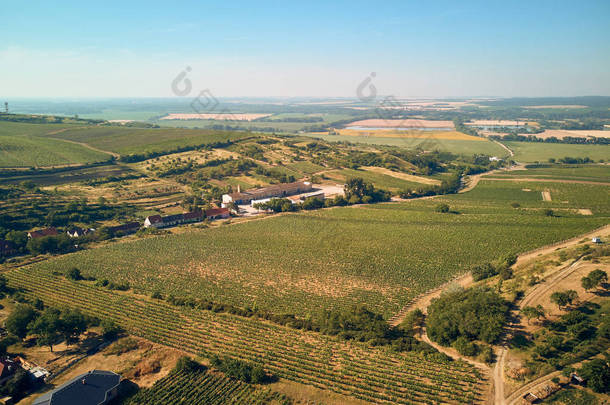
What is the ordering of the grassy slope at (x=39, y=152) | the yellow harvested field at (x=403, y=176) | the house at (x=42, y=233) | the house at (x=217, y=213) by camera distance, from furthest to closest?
the grassy slope at (x=39, y=152) < the yellow harvested field at (x=403, y=176) < the house at (x=217, y=213) < the house at (x=42, y=233)

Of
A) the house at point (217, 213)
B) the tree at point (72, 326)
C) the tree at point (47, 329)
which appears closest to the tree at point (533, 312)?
the tree at point (72, 326)

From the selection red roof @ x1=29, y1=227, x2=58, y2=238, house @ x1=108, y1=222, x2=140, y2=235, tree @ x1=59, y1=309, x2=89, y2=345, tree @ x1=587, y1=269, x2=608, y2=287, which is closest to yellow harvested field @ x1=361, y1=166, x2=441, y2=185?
tree @ x1=587, y1=269, x2=608, y2=287

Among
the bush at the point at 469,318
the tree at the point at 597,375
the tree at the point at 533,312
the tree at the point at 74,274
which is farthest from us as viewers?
the tree at the point at 74,274

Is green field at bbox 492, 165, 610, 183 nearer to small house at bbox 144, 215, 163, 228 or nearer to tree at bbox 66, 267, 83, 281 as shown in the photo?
small house at bbox 144, 215, 163, 228

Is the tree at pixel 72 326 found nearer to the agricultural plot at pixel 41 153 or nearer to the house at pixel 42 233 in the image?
the house at pixel 42 233

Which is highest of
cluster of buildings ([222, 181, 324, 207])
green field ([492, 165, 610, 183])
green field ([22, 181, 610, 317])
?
green field ([492, 165, 610, 183])

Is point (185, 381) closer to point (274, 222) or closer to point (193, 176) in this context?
point (274, 222)
